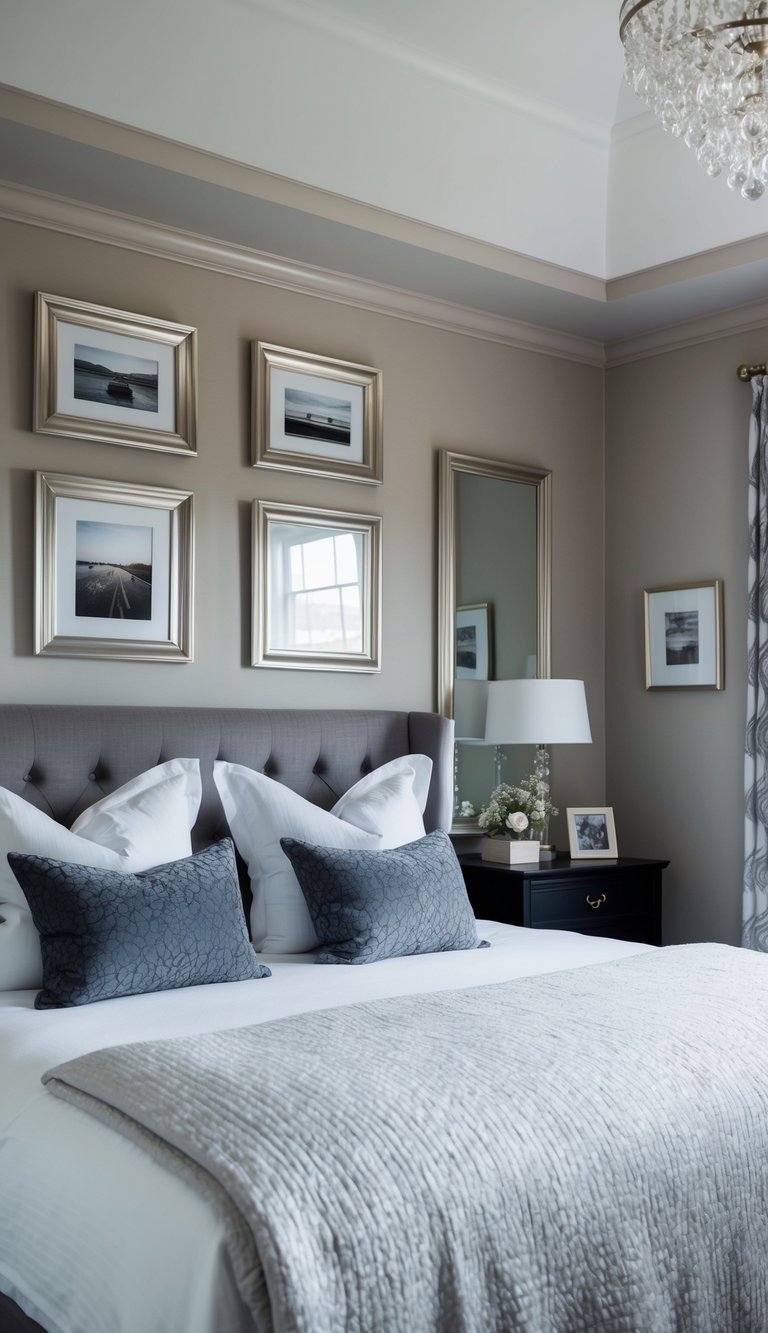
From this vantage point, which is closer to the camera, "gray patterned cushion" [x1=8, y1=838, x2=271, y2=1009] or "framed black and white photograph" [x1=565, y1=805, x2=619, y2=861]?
"gray patterned cushion" [x1=8, y1=838, x2=271, y2=1009]

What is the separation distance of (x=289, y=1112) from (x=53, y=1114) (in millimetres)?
444

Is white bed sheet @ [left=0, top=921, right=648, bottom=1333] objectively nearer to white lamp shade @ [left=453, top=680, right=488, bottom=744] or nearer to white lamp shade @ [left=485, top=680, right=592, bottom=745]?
white lamp shade @ [left=485, top=680, right=592, bottom=745]

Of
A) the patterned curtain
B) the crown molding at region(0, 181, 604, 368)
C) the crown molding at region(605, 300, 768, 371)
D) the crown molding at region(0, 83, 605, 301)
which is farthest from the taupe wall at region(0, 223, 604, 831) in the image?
the patterned curtain

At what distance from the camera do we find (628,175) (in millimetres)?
4219

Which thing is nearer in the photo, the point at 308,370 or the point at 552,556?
the point at 308,370

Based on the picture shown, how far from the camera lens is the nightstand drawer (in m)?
3.95

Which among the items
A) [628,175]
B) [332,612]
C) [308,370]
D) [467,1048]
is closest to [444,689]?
[332,612]

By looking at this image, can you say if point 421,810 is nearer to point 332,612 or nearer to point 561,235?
point 332,612

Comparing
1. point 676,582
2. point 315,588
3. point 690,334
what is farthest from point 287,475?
point 690,334

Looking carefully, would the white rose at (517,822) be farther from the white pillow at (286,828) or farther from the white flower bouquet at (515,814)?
the white pillow at (286,828)

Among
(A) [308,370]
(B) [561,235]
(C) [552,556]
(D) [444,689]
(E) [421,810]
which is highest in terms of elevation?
(B) [561,235]

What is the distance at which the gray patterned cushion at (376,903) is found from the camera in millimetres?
3000

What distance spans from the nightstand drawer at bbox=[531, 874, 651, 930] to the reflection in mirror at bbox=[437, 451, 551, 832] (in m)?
0.44

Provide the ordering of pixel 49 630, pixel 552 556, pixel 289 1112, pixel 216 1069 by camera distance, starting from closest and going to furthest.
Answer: pixel 289 1112 → pixel 216 1069 → pixel 49 630 → pixel 552 556
